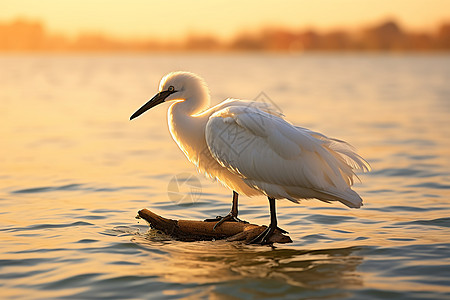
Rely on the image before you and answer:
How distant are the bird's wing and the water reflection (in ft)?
2.62

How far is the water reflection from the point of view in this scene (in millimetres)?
6977

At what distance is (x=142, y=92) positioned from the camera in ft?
123

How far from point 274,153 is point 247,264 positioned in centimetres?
146

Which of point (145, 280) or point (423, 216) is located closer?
point (145, 280)

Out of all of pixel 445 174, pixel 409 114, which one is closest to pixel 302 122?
pixel 409 114

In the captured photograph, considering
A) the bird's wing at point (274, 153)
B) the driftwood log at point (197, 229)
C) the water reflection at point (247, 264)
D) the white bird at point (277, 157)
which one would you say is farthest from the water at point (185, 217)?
the bird's wing at point (274, 153)

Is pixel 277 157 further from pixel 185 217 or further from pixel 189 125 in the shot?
pixel 185 217

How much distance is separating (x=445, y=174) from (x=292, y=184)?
5430 mm

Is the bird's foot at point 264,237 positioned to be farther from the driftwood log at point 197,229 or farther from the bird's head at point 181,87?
the bird's head at point 181,87

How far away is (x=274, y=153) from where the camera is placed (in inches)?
327

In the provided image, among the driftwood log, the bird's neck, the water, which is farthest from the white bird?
the water

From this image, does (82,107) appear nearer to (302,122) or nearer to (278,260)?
(302,122)

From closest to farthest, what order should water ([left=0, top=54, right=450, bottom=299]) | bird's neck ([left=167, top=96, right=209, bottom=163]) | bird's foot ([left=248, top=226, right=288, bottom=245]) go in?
water ([left=0, top=54, right=450, bottom=299]) → bird's foot ([left=248, top=226, right=288, bottom=245]) → bird's neck ([left=167, top=96, right=209, bottom=163])

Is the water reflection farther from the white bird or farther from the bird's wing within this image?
the bird's wing
